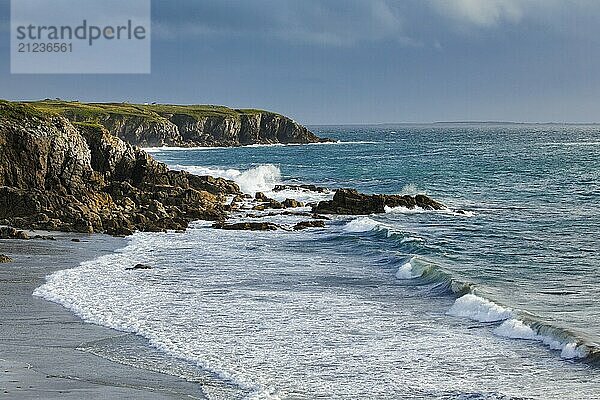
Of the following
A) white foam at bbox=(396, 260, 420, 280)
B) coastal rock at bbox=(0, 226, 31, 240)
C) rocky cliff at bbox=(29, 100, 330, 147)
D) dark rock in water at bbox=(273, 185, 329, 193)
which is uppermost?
rocky cliff at bbox=(29, 100, 330, 147)

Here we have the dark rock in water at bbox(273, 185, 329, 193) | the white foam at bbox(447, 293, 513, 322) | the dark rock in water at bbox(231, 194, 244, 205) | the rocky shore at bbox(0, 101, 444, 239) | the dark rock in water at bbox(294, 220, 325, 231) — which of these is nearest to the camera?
the white foam at bbox(447, 293, 513, 322)

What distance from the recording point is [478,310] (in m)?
20.0

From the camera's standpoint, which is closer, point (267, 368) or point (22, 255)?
point (267, 368)

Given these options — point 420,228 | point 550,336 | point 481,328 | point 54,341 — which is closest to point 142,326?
point 54,341

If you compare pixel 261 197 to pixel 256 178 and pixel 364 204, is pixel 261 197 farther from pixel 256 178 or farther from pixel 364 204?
pixel 256 178

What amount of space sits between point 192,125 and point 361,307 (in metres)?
150

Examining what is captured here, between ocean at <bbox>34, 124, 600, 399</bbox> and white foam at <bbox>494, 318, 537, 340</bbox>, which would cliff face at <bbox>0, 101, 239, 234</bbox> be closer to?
ocean at <bbox>34, 124, 600, 399</bbox>

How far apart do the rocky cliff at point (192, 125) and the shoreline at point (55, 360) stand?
353 feet

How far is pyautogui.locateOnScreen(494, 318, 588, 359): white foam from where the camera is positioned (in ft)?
52.6

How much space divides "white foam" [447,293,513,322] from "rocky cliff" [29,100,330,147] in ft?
362

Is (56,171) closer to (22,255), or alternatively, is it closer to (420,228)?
(22,255)

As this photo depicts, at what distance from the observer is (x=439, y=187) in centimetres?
6253

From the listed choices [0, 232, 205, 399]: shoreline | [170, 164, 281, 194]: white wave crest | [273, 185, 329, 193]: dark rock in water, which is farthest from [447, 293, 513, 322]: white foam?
[170, 164, 281, 194]: white wave crest

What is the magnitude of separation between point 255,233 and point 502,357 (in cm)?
2153
